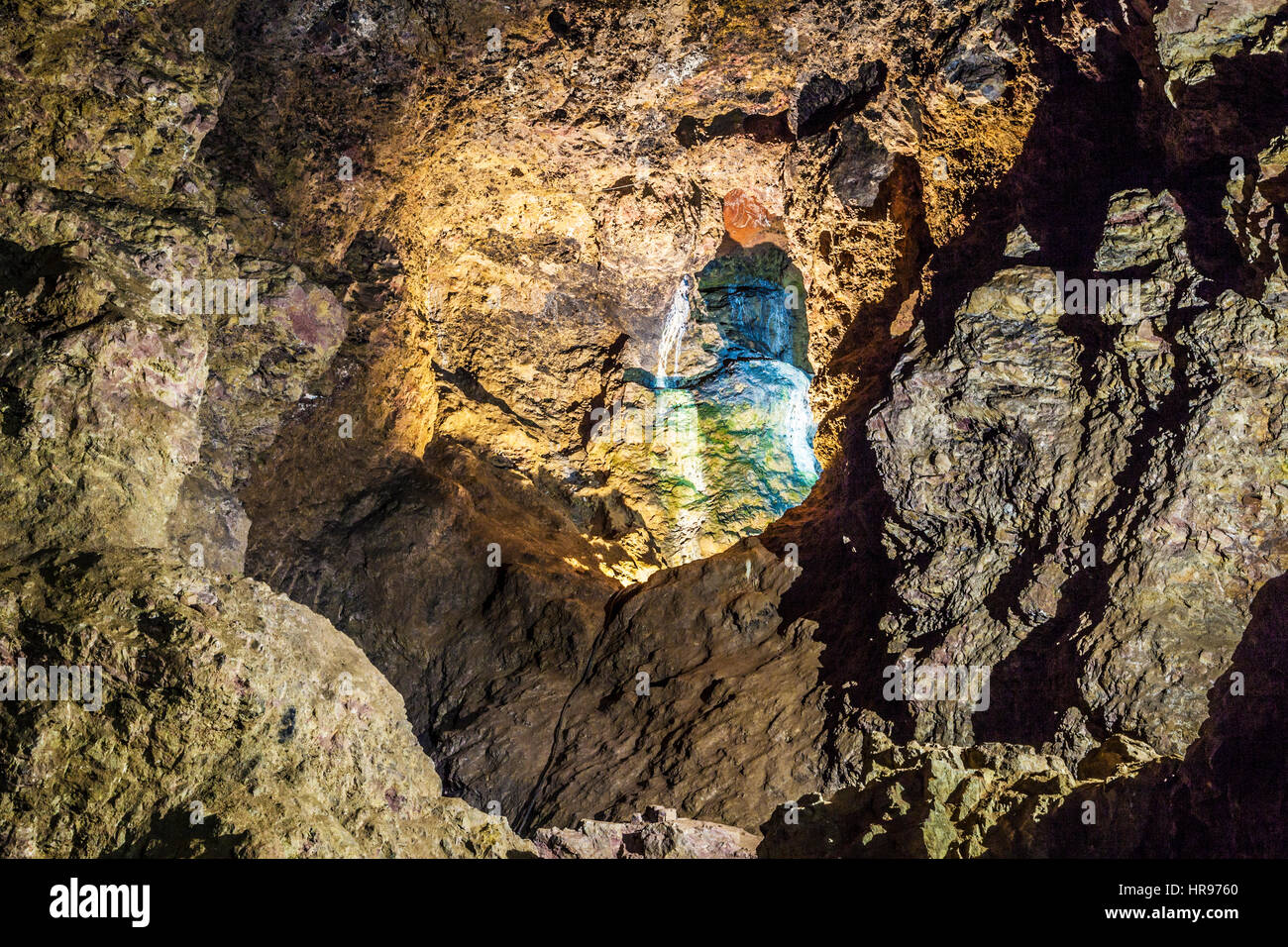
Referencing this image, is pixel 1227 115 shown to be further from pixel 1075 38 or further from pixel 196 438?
pixel 196 438

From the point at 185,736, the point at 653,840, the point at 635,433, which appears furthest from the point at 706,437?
the point at 185,736

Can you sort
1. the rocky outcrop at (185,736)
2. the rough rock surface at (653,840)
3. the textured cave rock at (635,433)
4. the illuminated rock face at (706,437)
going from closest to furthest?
the rocky outcrop at (185,736) → the textured cave rock at (635,433) → the rough rock surface at (653,840) → the illuminated rock face at (706,437)

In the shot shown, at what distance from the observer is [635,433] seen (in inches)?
394

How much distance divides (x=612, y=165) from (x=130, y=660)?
596 centimetres

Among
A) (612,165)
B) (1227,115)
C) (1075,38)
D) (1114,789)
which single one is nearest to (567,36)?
(612,165)

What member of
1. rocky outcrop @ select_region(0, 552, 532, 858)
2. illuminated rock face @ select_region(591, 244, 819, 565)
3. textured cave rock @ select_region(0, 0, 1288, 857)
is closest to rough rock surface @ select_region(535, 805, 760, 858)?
textured cave rock @ select_region(0, 0, 1288, 857)

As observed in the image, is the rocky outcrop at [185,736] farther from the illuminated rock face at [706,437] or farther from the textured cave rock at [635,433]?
the illuminated rock face at [706,437]

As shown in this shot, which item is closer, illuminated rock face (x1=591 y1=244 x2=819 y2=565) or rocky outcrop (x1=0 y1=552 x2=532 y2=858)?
rocky outcrop (x1=0 y1=552 x2=532 y2=858)

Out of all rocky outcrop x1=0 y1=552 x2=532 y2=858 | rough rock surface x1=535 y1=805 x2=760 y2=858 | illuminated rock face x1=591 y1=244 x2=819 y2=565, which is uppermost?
illuminated rock face x1=591 y1=244 x2=819 y2=565

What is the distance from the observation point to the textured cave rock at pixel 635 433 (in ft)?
16.5

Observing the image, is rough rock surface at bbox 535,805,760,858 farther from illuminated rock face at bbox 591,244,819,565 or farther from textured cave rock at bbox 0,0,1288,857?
illuminated rock face at bbox 591,244,819,565

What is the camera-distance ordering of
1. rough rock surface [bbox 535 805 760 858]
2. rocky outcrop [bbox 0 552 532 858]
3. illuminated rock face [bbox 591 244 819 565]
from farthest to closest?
illuminated rock face [bbox 591 244 819 565], rough rock surface [bbox 535 805 760 858], rocky outcrop [bbox 0 552 532 858]

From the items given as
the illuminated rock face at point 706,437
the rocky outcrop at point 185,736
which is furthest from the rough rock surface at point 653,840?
the illuminated rock face at point 706,437

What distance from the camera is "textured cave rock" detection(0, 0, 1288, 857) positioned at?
5.03 meters
